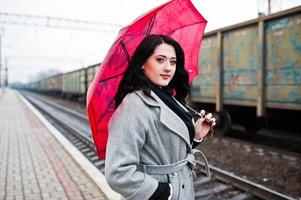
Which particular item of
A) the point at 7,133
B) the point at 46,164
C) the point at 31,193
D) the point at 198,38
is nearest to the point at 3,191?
the point at 31,193

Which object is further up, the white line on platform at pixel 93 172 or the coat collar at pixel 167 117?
the coat collar at pixel 167 117

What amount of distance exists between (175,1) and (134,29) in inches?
11.7

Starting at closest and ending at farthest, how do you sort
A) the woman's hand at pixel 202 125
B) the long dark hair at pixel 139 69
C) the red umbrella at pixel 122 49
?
1. the long dark hair at pixel 139 69
2. the red umbrella at pixel 122 49
3. the woman's hand at pixel 202 125

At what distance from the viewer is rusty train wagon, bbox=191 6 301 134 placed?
7.12 metres

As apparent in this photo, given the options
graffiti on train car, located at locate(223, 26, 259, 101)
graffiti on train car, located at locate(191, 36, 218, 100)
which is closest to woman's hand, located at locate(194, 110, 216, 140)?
graffiti on train car, located at locate(223, 26, 259, 101)

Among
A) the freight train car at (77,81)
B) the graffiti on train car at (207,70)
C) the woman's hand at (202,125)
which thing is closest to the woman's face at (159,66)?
the woman's hand at (202,125)

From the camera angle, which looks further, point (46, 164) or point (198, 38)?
point (46, 164)

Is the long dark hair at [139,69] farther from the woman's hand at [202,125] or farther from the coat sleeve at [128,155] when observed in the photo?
the woman's hand at [202,125]

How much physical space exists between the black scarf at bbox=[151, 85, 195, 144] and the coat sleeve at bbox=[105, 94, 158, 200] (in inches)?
6.0

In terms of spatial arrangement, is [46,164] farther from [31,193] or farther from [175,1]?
[175,1]

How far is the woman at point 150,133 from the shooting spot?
65.3 inches

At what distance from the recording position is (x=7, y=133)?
441 inches

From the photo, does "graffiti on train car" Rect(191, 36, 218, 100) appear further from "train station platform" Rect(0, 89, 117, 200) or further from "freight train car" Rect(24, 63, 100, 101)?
"freight train car" Rect(24, 63, 100, 101)

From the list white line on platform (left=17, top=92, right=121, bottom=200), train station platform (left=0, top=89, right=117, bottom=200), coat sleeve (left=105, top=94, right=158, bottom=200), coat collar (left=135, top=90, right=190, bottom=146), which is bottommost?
train station platform (left=0, top=89, right=117, bottom=200)
